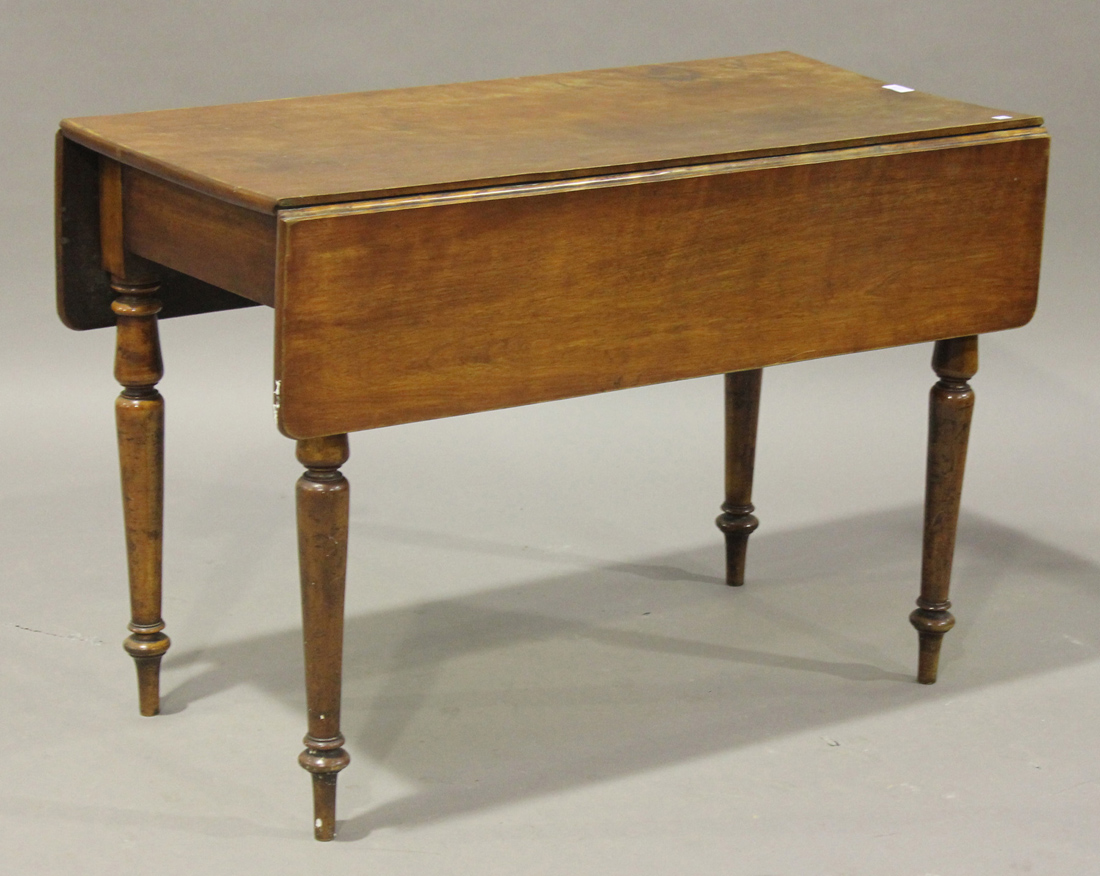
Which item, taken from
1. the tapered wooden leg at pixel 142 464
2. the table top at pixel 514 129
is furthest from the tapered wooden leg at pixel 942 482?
the tapered wooden leg at pixel 142 464

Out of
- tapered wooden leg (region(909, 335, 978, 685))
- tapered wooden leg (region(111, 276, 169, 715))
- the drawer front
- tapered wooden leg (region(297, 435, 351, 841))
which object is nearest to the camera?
the drawer front

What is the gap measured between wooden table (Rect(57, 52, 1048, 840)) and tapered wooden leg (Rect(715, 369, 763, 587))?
18.1 inches

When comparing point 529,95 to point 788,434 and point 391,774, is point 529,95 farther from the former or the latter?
point 788,434

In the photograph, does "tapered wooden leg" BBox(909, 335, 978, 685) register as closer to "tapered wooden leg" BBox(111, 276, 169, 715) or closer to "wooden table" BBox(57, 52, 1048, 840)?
"wooden table" BBox(57, 52, 1048, 840)

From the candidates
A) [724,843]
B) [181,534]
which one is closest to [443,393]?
[724,843]

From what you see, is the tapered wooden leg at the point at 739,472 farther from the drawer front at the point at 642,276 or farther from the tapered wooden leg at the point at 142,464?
the tapered wooden leg at the point at 142,464

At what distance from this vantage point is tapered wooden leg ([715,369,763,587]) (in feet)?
10.7

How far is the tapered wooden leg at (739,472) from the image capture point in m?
3.27

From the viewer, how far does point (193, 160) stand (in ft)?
7.65

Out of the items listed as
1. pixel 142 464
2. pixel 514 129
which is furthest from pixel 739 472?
pixel 142 464

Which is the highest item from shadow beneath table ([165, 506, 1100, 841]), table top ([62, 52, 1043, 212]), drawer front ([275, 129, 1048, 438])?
table top ([62, 52, 1043, 212])

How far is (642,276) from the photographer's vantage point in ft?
7.84

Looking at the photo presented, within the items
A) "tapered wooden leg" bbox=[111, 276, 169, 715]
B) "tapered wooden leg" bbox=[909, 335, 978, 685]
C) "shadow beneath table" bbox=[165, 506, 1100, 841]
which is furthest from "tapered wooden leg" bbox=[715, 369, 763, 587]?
"tapered wooden leg" bbox=[111, 276, 169, 715]

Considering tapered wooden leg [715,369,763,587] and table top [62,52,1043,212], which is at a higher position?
table top [62,52,1043,212]
